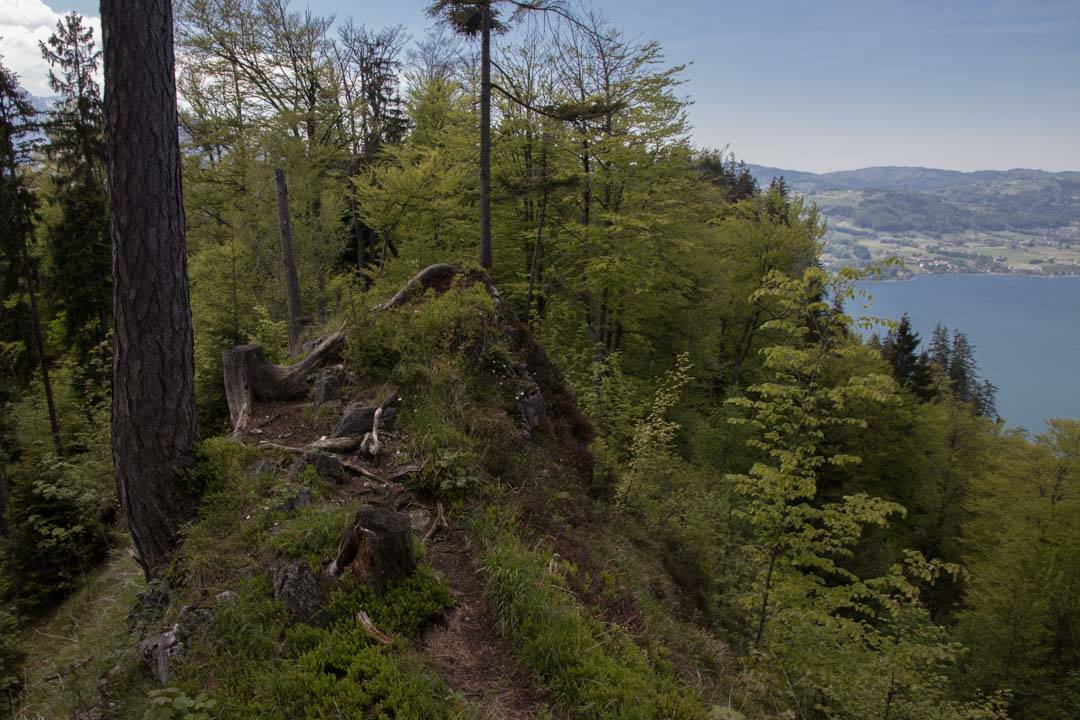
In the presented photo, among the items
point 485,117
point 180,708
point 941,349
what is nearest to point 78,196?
point 485,117

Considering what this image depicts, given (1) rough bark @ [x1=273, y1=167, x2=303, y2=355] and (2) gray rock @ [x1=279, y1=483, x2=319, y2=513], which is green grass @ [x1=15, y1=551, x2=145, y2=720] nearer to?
(2) gray rock @ [x1=279, y1=483, x2=319, y2=513]

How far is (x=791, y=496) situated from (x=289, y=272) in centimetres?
1053

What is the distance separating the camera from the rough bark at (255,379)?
6516mm

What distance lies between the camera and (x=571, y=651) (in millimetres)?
3695

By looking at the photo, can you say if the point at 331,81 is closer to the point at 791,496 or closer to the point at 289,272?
the point at 289,272

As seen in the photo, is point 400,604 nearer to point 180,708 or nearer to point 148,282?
point 180,708

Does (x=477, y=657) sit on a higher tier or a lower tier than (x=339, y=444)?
lower

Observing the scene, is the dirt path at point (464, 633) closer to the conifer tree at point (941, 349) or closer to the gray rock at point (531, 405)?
the gray rock at point (531, 405)

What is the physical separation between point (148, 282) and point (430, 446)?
2896 millimetres

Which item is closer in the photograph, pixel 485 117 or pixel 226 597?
pixel 226 597

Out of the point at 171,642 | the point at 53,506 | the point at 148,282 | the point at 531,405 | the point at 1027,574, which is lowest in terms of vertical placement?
the point at 1027,574

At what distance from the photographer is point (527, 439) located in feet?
22.1

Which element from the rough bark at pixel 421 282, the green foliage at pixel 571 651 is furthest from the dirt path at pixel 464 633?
the rough bark at pixel 421 282

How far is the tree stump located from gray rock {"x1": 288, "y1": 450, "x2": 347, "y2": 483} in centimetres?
134
